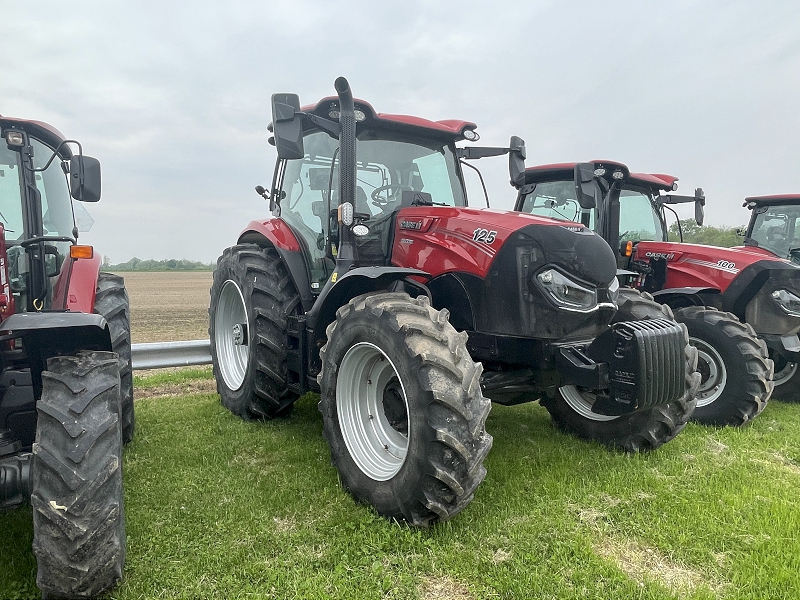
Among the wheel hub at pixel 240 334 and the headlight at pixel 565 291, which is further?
the wheel hub at pixel 240 334

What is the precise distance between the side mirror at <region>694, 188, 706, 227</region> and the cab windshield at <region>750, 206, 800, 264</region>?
4.35ft

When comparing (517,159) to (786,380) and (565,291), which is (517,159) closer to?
(565,291)

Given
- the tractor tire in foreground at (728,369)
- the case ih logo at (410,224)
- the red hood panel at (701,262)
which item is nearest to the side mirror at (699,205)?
the red hood panel at (701,262)

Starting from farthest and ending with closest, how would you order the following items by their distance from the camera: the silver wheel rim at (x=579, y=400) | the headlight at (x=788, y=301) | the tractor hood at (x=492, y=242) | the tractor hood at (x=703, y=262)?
the tractor hood at (x=703, y=262) < the headlight at (x=788, y=301) < the silver wheel rim at (x=579, y=400) < the tractor hood at (x=492, y=242)

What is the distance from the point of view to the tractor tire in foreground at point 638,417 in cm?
349

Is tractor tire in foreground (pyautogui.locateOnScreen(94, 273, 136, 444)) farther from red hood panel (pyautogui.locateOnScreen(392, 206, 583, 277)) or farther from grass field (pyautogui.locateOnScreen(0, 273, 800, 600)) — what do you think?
red hood panel (pyautogui.locateOnScreen(392, 206, 583, 277))


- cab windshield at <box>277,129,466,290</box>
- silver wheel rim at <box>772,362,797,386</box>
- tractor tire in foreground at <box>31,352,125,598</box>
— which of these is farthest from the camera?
silver wheel rim at <box>772,362,797,386</box>

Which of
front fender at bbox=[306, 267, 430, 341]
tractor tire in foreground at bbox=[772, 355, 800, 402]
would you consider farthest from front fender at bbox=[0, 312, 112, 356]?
tractor tire in foreground at bbox=[772, 355, 800, 402]

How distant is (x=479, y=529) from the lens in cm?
272

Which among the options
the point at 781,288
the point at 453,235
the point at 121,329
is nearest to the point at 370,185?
the point at 453,235

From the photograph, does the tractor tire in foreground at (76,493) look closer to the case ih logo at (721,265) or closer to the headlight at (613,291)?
the headlight at (613,291)

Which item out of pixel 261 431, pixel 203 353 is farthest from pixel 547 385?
pixel 203 353

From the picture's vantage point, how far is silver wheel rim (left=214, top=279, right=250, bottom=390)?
16.0ft

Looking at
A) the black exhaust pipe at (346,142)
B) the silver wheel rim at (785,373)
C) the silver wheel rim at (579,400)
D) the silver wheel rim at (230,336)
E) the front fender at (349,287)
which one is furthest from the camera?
the silver wheel rim at (785,373)
